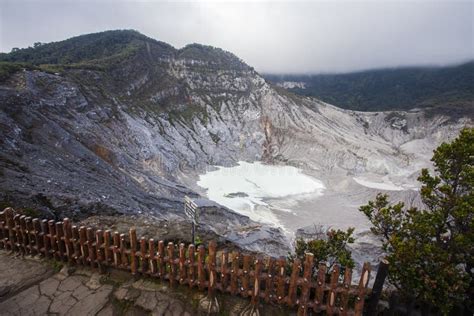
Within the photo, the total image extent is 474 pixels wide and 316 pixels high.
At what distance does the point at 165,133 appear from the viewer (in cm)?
4991

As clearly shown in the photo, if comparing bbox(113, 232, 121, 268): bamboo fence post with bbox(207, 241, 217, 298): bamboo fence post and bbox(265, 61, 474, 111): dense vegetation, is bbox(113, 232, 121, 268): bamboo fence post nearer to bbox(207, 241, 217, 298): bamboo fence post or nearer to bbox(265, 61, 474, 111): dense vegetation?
bbox(207, 241, 217, 298): bamboo fence post

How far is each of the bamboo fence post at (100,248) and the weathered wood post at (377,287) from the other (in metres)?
5.84

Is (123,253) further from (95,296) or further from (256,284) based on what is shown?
(256,284)

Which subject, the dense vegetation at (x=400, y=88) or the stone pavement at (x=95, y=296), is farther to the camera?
the dense vegetation at (x=400, y=88)

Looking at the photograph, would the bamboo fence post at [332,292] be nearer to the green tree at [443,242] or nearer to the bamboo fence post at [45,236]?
the green tree at [443,242]

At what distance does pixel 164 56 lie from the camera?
74.1 m

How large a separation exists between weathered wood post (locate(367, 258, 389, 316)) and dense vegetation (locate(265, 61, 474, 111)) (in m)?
129

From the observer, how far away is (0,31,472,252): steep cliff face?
19.1 meters

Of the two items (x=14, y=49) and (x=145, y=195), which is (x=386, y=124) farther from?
(x=14, y=49)

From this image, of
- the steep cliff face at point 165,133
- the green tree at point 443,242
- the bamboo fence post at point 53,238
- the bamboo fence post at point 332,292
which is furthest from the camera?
the steep cliff face at point 165,133

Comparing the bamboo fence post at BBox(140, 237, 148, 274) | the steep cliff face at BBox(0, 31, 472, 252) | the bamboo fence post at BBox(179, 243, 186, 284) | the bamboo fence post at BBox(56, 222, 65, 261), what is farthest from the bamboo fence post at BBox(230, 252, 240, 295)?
the steep cliff face at BBox(0, 31, 472, 252)

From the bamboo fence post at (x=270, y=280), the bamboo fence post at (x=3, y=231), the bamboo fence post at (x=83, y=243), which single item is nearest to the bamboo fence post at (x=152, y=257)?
the bamboo fence post at (x=83, y=243)

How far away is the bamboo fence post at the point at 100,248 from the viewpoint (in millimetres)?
6211

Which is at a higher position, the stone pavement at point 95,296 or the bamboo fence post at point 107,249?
the bamboo fence post at point 107,249
